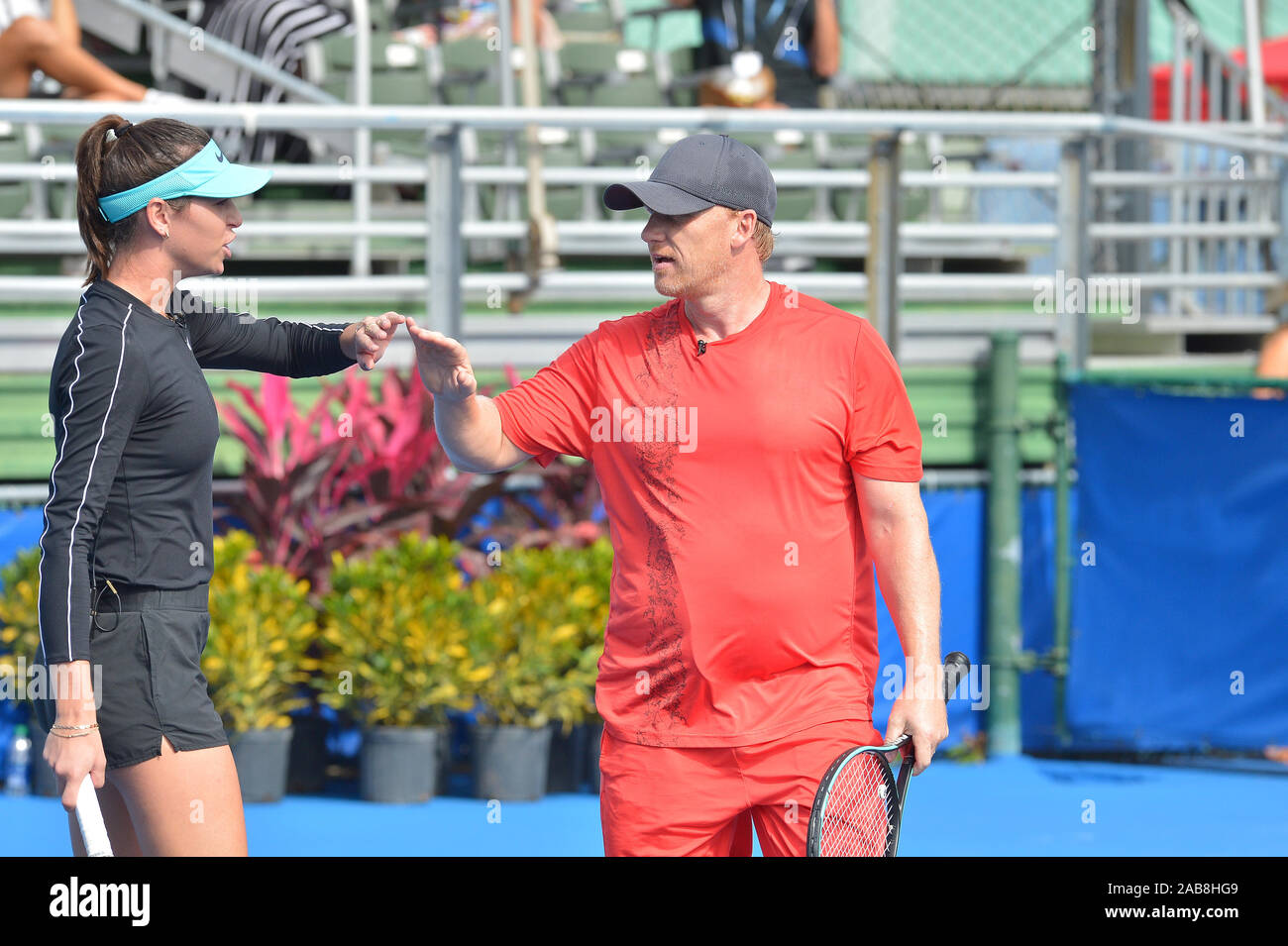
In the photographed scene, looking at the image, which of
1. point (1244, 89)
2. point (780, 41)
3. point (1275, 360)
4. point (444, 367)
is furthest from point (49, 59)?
point (1244, 89)

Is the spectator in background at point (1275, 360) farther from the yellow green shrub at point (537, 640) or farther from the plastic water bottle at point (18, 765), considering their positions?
the plastic water bottle at point (18, 765)

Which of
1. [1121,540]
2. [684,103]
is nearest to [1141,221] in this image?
[684,103]

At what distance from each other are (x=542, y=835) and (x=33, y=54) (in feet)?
15.8

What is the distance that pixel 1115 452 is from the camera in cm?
690

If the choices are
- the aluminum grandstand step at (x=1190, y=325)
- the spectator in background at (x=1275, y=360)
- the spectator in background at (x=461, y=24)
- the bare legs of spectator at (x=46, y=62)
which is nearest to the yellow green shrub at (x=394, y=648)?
the bare legs of spectator at (x=46, y=62)

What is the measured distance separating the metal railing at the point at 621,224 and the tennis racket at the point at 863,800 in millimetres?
3820

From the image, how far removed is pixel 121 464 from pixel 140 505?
0.09m

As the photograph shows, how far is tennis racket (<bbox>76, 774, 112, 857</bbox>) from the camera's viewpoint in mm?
2832

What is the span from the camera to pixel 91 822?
2844 mm

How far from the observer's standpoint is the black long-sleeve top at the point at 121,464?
113 inches

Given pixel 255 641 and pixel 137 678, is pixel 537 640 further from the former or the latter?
pixel 137 678

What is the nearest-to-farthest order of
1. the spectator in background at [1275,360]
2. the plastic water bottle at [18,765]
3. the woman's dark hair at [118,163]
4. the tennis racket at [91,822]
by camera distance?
the tennis racket at [91,822] < the woman's dark hair at [118,163] < the plastic water bottle at [18,765] < the spectator in background at [1275,360]

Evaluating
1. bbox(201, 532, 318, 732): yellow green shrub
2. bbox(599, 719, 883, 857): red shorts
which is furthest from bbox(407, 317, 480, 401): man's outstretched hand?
bbox(201, 532, 318, 732): yellow green shrub

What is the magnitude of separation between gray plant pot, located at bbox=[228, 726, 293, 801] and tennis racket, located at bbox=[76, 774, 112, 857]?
10.3ft
